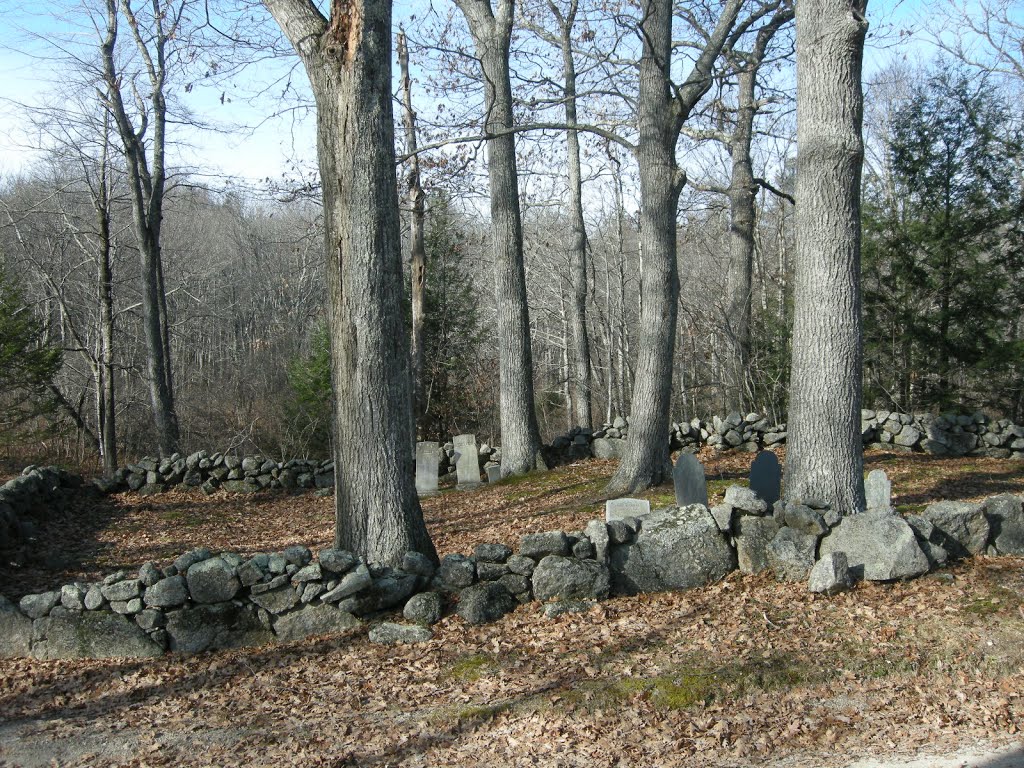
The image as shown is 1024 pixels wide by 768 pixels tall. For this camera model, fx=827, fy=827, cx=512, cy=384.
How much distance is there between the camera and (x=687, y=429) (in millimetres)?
14211

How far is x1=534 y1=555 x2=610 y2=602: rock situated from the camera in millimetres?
6324

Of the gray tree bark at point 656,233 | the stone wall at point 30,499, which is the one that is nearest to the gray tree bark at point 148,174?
the stone wall at point 30,499

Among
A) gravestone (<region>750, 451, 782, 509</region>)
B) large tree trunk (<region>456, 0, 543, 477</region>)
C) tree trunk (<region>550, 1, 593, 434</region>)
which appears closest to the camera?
gravestone (<region>750, 451, 782, 509</region>)

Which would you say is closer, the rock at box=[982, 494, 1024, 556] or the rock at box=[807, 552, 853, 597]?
the rock at box=[807, 552, 853, 597]

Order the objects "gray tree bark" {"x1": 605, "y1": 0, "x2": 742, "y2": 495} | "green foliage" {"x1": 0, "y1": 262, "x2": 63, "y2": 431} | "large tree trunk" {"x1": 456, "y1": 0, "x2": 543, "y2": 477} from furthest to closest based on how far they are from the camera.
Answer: "green foliage" {"x1": 0, "y1": 262, "x2": 63, "y2": 431}
"large tree trunk" {"x1": 456, "y1": 0, "x2": 543, "y2": 477}
"gray tree bark" {"x1": 605, "y1": 0, "x2": 742, "y2": 495}

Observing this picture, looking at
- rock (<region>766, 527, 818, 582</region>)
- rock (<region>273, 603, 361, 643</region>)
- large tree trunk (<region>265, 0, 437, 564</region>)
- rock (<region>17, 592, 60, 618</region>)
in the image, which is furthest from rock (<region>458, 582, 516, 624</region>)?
rock (<region>17, 592, 60, 618</region>)

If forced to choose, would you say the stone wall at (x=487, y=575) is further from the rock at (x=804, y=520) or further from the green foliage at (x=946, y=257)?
the green foliage at (x=946, y=257)

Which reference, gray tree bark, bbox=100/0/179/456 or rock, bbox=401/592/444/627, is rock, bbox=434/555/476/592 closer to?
rock, bbox=401/592/444/627

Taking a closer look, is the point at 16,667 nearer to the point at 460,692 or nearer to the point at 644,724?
the point at 460,692

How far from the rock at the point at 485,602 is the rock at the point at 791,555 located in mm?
2107

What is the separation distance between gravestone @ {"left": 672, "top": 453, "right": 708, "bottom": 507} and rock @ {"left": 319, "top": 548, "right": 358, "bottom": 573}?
11.9 feet

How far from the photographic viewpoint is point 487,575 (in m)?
6.41

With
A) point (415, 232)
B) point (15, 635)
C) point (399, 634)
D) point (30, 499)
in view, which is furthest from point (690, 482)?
point (415, 232)

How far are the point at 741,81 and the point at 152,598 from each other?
51.4 ft
